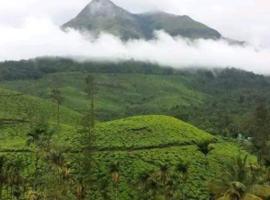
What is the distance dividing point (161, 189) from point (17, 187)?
31.9m

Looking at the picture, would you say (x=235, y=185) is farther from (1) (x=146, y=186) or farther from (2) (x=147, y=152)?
(2) (x=147, y=152)

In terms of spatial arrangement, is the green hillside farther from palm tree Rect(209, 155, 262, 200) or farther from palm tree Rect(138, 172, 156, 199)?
palm tree Rect(209, 155, 262, 200)

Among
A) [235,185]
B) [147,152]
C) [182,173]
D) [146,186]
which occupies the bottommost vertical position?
[147,152]

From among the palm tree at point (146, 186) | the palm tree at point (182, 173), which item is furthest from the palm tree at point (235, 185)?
the palm tree at point (182, 173)

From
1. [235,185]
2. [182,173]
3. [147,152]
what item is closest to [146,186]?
[182,173]

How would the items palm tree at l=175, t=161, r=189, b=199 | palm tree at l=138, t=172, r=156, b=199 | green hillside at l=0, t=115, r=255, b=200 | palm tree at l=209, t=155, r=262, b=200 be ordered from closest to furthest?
palm tree at l=209, t=155, r=262, b=200 → palm tree at l=138, t=172, r=156, b=199 → palm tree at l=175, t=161, r=189, b=199 → green hillside at l=0, t=115, r=255, b=200

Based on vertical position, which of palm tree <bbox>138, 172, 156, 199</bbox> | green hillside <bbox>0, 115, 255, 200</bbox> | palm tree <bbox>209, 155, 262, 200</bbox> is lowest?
green hillside <bbox>0, 115, 255, 200</bbox>

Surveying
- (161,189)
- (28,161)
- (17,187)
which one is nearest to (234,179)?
(161,189)

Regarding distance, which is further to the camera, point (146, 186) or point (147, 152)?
point (147, 152)

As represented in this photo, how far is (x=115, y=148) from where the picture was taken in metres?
170

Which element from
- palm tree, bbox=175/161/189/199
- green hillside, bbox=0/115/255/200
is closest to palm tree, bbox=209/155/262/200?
palm tree, bbox=175/161/189/199

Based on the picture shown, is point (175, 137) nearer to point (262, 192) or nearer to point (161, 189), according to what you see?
point (161, 189)

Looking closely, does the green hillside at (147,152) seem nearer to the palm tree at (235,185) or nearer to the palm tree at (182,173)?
the palm tree at (182,173)

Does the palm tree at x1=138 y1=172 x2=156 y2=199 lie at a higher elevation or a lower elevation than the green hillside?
higher
